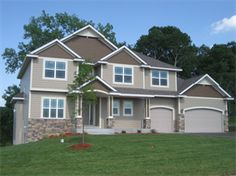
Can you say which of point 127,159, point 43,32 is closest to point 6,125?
point 43,32

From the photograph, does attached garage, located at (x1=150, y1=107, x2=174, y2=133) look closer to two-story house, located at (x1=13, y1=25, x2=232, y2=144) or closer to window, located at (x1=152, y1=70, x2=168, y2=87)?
two-story house, located at (x1=13, y1=25, x2=232, y2=144)

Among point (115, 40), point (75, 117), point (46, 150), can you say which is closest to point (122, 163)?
point (46, 150)

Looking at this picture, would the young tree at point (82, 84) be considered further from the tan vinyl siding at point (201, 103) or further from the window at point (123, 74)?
the tan vinyl siding at point (201, 103)

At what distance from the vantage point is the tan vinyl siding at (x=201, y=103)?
30.9 meters

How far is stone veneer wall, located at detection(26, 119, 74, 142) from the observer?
25266mm

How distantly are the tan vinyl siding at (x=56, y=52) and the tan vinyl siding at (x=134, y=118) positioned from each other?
5891mm

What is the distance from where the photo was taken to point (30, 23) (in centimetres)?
4538

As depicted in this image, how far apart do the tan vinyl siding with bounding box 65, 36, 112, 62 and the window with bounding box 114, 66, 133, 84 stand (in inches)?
83.9

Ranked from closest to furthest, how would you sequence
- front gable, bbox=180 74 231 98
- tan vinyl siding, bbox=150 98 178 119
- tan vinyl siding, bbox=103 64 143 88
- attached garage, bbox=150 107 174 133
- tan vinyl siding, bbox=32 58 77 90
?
1. tan vinyl siding, bbox=32 58 77 90
2. tan vinyl siding, bbox=103 64 143 88
3. tan vinyl siding, bbox=150 98 178 119
4. attached garage, bbox=150 107 174 133
5. front gable, bbox=180 74 231 98

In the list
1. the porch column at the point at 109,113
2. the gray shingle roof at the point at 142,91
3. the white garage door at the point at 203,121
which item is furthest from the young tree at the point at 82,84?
the white garage door at the point at 203,121

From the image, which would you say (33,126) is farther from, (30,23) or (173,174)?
(30,23)

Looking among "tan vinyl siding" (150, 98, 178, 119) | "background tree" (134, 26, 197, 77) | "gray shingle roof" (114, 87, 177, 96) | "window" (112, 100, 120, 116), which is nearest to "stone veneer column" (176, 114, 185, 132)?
"tan vinyl siding" (150, 98, 178, 119)

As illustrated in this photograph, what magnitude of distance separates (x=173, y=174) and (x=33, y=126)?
1615 cm

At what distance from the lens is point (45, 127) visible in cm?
2562
